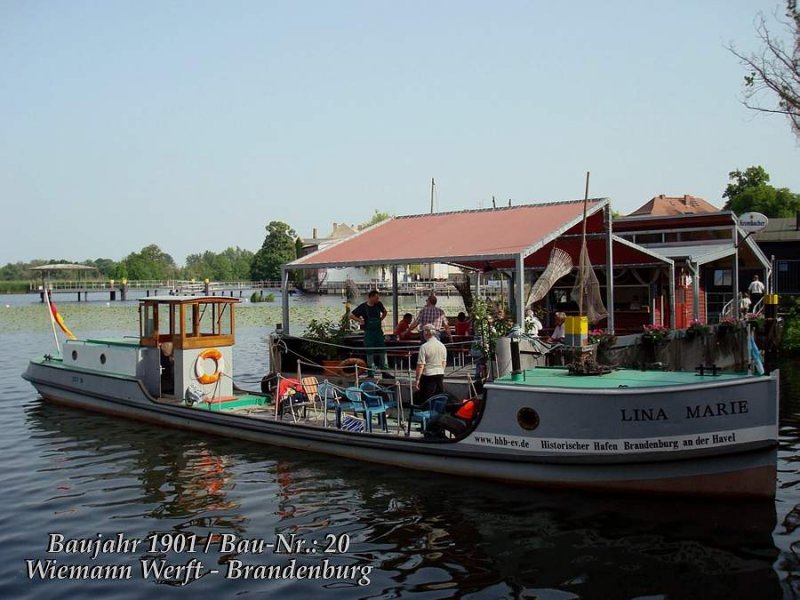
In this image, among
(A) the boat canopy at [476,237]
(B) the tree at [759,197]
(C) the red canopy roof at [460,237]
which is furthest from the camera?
(B) the tree at [759,197]

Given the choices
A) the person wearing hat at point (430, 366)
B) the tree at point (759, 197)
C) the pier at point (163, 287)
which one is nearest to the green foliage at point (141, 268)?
the pier at point (163, 287)

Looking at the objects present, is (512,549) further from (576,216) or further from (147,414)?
(147,414)

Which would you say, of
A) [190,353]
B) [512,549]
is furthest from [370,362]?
[512,549]

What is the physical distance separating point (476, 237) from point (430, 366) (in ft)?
13.2

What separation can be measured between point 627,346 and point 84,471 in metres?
12.0

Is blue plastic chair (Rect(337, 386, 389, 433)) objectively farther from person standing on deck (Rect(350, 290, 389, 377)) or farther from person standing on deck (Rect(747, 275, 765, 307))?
person standing on deck (Rect(747, 275, 765, 307))

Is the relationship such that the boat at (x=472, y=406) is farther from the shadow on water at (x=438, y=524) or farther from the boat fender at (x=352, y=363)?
the shadow on water at (x=438, y=524)

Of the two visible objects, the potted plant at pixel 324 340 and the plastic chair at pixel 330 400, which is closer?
the plastic chair at pixel 330 400

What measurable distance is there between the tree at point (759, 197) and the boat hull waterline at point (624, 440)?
2278 inches

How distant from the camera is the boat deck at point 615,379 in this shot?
9.86 meters

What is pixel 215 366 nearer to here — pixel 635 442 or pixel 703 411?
pixel 635 442

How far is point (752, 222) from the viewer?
2828 centimetres

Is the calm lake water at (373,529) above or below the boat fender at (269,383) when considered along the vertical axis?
below

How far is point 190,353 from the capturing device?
50.0 ft
